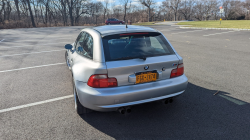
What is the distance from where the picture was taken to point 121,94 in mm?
2623

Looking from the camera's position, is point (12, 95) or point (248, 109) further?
point (12, 95)

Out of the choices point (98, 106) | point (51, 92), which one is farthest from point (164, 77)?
point (51, 92)

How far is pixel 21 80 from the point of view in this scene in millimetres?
5215

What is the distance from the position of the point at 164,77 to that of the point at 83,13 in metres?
61.0

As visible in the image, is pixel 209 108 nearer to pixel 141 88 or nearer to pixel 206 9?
pixel 141 88

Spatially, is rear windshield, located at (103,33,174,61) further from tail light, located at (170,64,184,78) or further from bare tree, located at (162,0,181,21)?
bare tree, located at (162,0,181,21)

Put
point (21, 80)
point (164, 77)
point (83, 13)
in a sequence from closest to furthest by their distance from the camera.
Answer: point (164, 77) → point (21, 80) → point (83, 13)

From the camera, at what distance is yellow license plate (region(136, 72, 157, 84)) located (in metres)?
2.76

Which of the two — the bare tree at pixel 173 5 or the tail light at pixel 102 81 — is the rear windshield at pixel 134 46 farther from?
the bare tree at pixel 173 5

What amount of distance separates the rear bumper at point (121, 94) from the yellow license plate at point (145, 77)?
61 mm

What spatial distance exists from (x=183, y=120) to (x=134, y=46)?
1.48 meters

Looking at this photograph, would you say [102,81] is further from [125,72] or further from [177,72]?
[177,72]

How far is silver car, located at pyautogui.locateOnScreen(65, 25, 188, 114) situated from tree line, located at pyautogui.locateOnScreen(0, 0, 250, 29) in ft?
120

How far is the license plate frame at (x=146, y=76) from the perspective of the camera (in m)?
2.76
